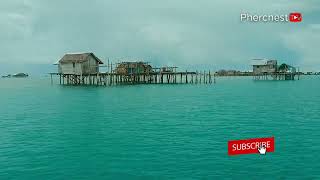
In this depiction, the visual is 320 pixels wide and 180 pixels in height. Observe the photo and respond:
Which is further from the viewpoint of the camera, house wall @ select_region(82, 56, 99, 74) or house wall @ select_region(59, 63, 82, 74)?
house wall @ select_region(82, 56, 99, 74)

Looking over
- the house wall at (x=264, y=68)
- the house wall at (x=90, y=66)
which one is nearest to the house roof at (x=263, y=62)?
the house wall at (x=264, y=68)

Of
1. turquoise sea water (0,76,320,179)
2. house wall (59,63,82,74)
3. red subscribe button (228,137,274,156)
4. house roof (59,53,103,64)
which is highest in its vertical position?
house roof (59,53,103,64)

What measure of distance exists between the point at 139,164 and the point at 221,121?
11502 mm

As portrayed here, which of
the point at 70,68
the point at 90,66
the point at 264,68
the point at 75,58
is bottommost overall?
the point at 70,68

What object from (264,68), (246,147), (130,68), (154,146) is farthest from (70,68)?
(264,68)

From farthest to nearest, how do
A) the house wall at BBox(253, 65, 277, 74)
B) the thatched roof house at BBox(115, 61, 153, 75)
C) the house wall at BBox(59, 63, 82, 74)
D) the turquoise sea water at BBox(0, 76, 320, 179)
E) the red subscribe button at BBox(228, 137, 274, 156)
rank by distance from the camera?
the house wall at BBox(253, 65, 277, 74) → the thatched roof house at BBox(115, 61, 153, 75) → the house wall at BBox(59, 63, 82, 74) → the red subscribe button at BBox(228, 137, 274, 156) → the turquoise sea water at BBox(0, 76, 320, 179)

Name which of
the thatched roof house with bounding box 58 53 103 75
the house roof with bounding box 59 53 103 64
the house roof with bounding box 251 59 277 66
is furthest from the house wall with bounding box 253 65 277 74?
the house roof with bounding box 59 53 103 64

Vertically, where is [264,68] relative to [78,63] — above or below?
below

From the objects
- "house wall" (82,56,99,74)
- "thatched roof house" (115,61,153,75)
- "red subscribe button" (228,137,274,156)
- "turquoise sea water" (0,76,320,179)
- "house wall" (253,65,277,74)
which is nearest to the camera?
"turquoise sea water" (0,76,320,179)

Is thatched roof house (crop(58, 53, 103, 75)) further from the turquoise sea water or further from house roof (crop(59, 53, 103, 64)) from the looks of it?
the turquoise sea water

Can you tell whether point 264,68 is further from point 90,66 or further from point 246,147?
point 246,147

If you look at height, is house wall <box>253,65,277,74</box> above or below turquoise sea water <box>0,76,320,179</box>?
above

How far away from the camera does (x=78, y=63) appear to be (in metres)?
65.3

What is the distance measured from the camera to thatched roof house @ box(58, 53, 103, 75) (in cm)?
6538
